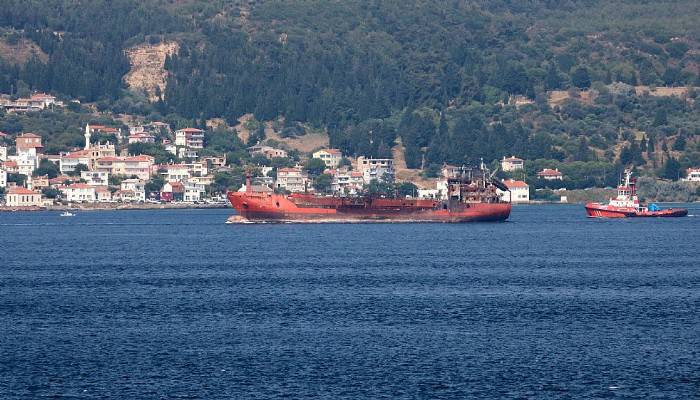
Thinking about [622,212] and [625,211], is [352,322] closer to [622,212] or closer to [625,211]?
[625,211]

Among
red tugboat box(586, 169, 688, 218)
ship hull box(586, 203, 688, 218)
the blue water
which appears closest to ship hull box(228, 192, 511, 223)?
ship hull box(586, 203, 688, 218)

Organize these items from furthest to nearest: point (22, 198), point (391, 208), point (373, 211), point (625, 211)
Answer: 1. point (22, 198)
2. point (625, 211)
3. point (373, 211)
4. point (391, 208)

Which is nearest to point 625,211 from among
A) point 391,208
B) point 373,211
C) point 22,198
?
point 391,208

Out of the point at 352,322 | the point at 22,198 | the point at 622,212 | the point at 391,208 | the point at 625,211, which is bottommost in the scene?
the point at 352,322

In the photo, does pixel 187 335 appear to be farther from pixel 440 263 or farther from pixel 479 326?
pixel 440 263

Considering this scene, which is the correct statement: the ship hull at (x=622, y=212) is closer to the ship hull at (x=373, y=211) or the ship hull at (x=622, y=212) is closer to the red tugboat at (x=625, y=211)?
the red tugboat at (x=625, y=211)

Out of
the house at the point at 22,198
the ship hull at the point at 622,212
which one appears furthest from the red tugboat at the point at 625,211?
the house at the point at 22,198
